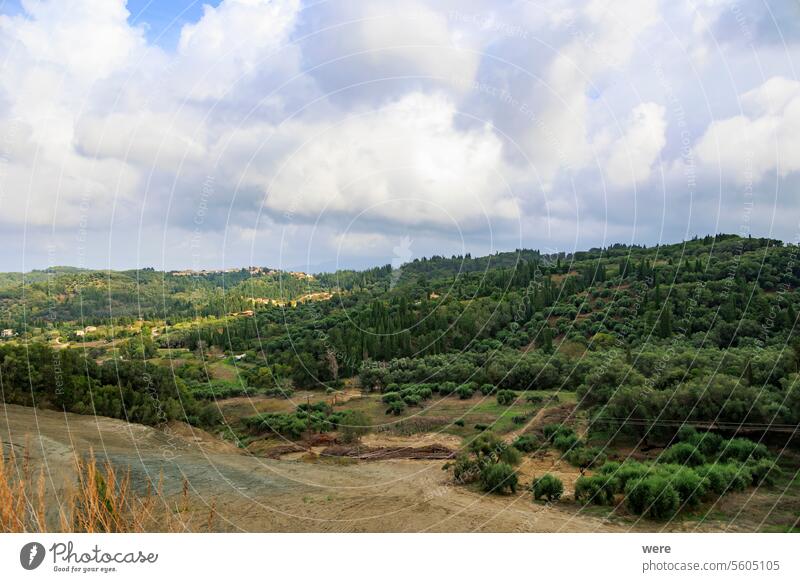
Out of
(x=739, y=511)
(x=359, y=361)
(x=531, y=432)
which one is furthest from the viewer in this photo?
(x=359, y=361)

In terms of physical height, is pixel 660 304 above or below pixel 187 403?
above

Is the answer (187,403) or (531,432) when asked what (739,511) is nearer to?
(531,432)

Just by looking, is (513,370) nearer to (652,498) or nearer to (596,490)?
(596,490)

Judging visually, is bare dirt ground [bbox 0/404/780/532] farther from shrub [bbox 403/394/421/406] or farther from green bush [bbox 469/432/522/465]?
shrub [bbox 403/394/421/406]

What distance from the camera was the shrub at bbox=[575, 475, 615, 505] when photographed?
554 inches

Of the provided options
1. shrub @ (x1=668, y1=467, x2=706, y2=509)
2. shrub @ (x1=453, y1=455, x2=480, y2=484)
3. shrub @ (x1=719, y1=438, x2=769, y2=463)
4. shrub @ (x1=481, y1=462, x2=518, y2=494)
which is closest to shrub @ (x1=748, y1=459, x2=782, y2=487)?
shrub @ (x1=719, y1=438, x2=769, y2=463)

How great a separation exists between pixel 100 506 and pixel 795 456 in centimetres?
1887

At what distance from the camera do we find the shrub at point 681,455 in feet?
52.6

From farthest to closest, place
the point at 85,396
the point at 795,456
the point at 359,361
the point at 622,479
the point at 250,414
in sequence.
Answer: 1. the point at 359,361
2. the point at 250,414
3. the point at 85,396
4. the point at 795,456
5. the point at 622,479

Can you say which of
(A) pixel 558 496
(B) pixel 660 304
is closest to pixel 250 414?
(A) pixel 558 496

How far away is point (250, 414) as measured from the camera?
3216 centimetres

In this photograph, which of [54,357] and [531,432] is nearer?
[531,432]

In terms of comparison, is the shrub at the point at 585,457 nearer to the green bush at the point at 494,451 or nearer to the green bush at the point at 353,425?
the green bush at the point at 494,451
